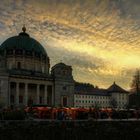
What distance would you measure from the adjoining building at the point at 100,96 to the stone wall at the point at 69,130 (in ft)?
359

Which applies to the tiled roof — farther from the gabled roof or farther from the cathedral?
the cathedral

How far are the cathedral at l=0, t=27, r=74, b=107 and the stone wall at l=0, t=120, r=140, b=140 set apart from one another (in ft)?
192

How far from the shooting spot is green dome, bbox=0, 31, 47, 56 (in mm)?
102438

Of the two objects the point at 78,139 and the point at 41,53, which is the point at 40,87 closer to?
the point at 41,53

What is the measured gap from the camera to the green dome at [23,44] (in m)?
102

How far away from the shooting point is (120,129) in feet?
121

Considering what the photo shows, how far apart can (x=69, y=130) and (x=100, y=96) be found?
12576cm

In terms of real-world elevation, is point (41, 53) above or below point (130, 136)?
above

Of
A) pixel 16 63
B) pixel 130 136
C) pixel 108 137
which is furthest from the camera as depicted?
pixel 16 63

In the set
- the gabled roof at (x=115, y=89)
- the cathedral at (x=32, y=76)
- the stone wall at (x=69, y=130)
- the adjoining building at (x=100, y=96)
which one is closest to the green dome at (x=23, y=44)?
the cathedral at (x=32, y=76)

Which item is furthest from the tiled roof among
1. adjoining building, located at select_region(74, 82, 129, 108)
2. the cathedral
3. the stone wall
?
the stone wall

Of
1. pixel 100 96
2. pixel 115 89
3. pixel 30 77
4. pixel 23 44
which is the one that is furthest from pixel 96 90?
pixel 30 77

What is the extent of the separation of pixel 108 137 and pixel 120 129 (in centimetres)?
214

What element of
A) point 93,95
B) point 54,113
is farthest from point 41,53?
point 54,113
